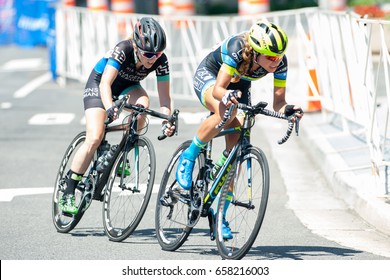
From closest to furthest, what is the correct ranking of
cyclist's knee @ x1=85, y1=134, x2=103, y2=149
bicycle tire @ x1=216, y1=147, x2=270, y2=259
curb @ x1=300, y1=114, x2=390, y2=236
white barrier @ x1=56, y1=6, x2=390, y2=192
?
bicycle tire @ x1=216, y1=147, x2=270, y2=259, cyclist's knee @ x1=85, y1=134, x2=103, y2=149, curb @ x1=300, y1=114, x2=390, y2=236, white barrier @ x1=56, y1=6, x2=390, y2=192

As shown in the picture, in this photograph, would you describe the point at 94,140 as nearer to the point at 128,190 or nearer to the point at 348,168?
the point at 128,190

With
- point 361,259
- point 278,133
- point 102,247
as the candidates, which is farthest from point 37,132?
point 361,259

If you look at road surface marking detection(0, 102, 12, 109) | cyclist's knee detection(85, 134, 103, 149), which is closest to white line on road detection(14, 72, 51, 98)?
road surface marking detection(0, 102, 12, 109)

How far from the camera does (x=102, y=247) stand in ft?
29.3

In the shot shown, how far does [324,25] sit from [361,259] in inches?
303

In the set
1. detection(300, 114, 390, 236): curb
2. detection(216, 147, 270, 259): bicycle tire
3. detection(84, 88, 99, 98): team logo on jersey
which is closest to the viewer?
detection(216, 147, 270, 259): bicycle tire

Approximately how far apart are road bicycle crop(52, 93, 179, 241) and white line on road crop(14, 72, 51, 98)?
1295cm

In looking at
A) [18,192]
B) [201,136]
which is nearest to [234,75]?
[201,136]

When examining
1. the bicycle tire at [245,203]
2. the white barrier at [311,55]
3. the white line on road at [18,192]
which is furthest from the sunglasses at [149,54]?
the white line on road at [18,192]

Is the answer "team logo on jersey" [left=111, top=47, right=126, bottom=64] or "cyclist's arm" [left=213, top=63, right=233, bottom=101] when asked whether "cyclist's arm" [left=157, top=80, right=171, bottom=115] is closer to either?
"team logo on jersey" [left=111, top=47, right=126, bottom=64]

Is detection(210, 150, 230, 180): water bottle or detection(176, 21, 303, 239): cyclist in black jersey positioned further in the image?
detection(210, 150, 230, 180): water bottle

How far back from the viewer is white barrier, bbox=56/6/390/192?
1116 cm

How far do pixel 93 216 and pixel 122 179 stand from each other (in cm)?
135

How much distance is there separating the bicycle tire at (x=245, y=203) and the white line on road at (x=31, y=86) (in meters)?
14.3
